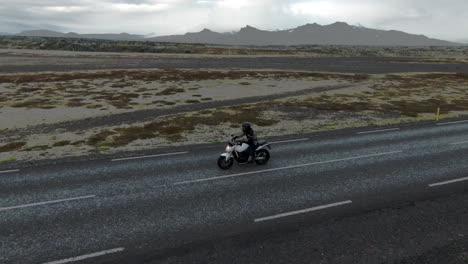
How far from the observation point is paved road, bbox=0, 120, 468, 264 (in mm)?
8703

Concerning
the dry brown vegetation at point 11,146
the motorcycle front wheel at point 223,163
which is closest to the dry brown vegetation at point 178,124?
the dry brown vegetation at point 11,146

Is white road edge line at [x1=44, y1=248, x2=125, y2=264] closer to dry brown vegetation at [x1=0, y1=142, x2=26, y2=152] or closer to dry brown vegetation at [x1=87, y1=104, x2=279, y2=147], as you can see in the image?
dry brown vegetation at [x1=87, y1=104, x2=279, y2=147]

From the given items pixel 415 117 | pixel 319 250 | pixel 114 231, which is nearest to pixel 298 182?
pixel 319 250

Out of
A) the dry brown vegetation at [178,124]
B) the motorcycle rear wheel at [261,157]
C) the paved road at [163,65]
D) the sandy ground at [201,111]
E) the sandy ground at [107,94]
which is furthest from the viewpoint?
the paved road at [163,65]

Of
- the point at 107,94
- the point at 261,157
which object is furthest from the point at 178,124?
the point at 107,94

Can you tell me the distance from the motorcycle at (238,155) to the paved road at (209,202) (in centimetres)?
48

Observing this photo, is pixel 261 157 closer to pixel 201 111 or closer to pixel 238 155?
pixel 238 155

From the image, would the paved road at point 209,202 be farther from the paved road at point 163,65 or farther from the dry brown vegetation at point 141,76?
the paved road at point 163,65

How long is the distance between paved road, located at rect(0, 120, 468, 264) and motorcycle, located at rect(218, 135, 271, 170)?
482 millimetres

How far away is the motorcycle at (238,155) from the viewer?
14758 mm

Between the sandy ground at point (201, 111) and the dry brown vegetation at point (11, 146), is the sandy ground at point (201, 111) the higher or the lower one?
the higher one

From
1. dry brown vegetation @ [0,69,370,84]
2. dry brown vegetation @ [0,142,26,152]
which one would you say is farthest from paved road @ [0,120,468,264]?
dry brown vegetation @ [0,69,370,84]

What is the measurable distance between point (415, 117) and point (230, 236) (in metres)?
25.5

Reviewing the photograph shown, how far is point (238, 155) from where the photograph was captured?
15055mm
